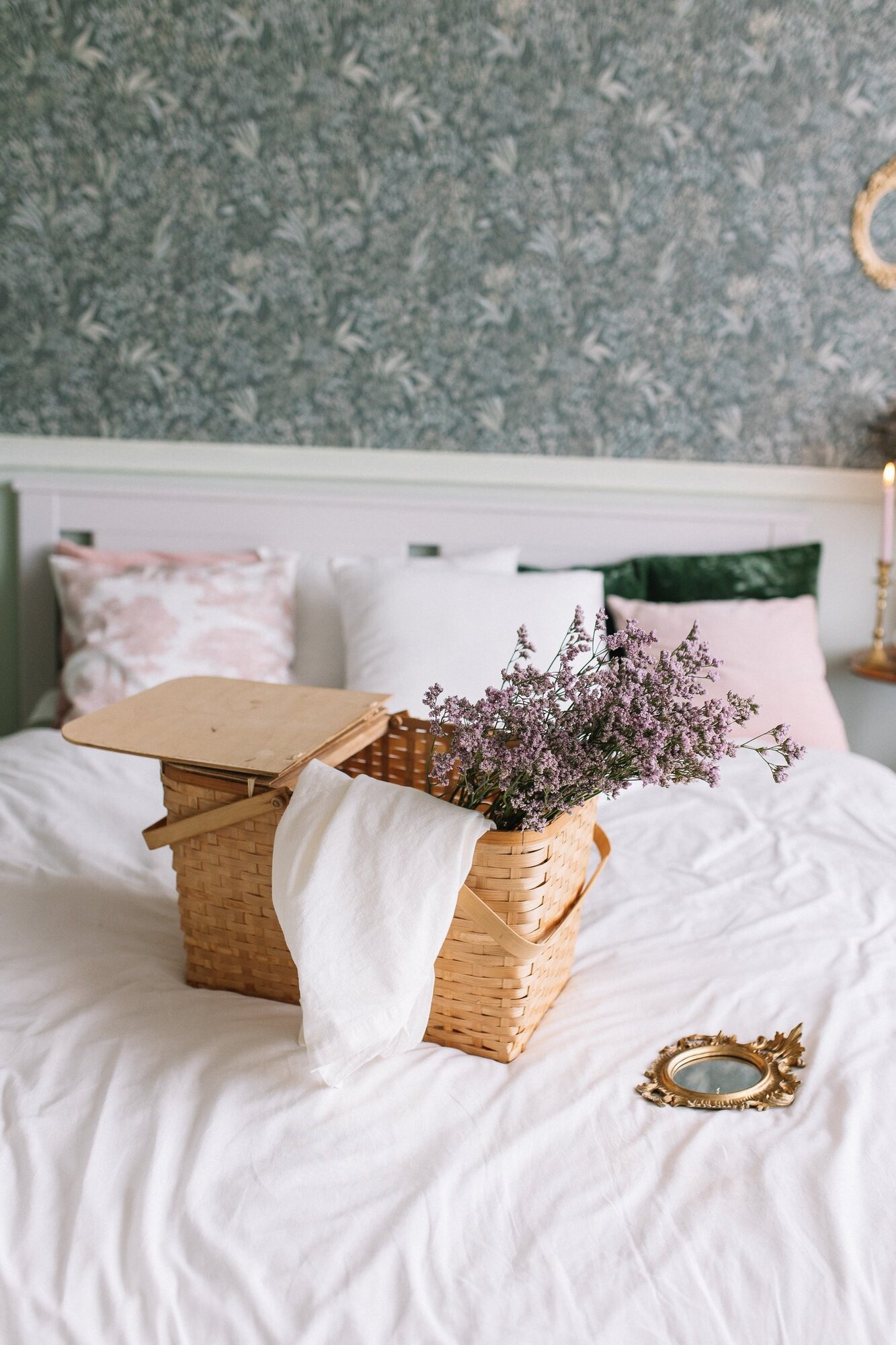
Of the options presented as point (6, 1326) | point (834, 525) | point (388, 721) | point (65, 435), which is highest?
point (65, 435)

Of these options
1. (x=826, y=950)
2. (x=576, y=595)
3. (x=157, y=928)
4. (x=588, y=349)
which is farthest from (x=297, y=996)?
(x=588, y=349)

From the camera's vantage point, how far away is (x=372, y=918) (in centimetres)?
92

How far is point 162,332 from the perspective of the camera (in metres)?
2.45

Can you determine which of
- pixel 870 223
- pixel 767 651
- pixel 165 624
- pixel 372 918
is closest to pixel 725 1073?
pixel 372 918

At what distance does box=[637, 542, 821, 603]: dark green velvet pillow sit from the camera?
2375 millimetres

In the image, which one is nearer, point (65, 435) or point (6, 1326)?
point (6, 1326)

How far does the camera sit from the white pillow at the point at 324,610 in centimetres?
227

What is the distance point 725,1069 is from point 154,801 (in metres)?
1.02

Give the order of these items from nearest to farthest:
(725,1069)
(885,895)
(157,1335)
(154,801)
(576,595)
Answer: (157,1335), (725,1069), (885,895), (154,801), (576,595)

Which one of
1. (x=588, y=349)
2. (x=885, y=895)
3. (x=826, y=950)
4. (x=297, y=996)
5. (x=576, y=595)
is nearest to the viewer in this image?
(x=297, y=996)

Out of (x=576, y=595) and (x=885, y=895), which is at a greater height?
(x=576, y=595)

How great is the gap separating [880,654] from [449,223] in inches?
56.0

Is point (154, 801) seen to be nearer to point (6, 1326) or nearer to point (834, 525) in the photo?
point (6, 1326)

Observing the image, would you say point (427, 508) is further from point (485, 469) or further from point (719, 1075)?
point (719, 1075)
